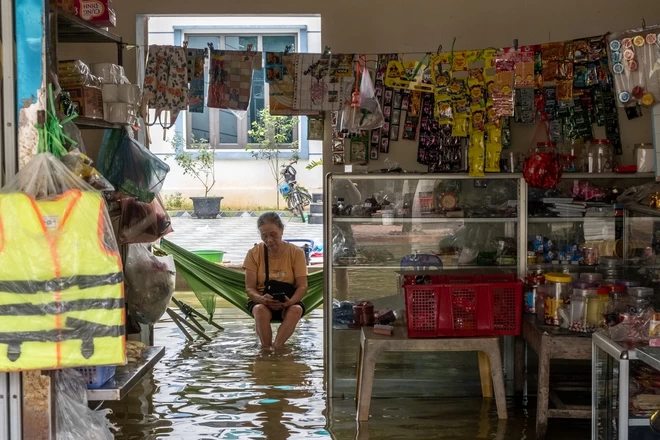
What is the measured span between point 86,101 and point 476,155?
226cm

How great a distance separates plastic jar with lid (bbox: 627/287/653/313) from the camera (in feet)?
14.0

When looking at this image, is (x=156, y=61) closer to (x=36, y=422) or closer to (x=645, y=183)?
(x=645, y=183)

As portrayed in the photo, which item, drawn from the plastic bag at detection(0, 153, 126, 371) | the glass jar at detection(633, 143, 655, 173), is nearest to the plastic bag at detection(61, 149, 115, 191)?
the plastic bag at detection(0, 153, 126, 371)

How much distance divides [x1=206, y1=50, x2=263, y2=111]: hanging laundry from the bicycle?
25.5 feet

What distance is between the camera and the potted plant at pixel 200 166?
46.9 ft

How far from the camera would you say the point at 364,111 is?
18.2 feet

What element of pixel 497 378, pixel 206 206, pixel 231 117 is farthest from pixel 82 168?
pixel 231 117

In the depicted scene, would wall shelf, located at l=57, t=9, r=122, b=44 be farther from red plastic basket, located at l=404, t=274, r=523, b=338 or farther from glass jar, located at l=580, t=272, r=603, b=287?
glass jar, located at l=580, t=272, r=603, b=287

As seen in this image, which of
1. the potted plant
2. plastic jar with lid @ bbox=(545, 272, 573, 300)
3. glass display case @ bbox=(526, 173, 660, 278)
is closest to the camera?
plastic jar with lid @ bbox=(545, 272, 573, 300)

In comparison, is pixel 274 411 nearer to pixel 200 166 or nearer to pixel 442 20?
pixel 442 20

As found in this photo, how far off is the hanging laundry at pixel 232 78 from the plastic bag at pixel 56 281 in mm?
3488

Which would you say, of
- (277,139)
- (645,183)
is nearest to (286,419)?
(645,183)

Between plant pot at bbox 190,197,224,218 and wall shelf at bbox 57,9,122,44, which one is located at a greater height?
wall shelf at bbox 57,9,122,44

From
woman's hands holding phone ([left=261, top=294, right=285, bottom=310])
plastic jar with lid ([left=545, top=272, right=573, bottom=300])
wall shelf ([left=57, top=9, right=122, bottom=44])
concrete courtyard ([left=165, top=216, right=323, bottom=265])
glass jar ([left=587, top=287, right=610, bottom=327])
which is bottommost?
woman's hands holding phone ([left=261, top=294, right=285, bottom=310])
